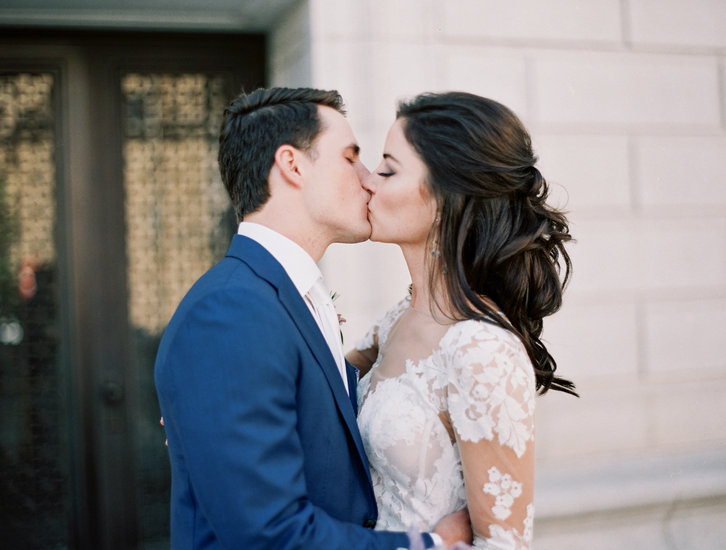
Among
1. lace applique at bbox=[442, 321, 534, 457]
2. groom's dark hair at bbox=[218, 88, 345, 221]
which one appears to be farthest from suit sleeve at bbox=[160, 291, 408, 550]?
groom's dark hair at bbox=[218, 88, 345, 221]

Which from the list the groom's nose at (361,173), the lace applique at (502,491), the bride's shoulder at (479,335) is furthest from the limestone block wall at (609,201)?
the lace applique at (502,491)

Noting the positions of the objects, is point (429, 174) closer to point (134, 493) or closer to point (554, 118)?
point (554, 118)

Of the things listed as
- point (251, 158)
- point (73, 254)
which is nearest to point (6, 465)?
point (73, 254)

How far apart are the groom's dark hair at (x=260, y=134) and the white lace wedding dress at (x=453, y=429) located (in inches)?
24.6

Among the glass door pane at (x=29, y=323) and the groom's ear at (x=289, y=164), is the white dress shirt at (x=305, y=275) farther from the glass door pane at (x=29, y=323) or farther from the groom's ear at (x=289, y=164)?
the glass door pane at (x=29, y=323)

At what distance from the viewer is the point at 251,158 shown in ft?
6.92

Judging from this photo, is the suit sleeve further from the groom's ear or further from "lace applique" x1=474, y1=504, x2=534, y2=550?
the groom's ear

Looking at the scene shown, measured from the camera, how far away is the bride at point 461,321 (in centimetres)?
180

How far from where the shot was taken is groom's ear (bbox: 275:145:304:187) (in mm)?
2082

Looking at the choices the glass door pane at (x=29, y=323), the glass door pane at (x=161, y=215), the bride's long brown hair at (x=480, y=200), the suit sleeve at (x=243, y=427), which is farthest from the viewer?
the glass door pane at (x=161, y=215)

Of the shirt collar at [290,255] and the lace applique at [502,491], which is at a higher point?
the shirt collar at [290,255]

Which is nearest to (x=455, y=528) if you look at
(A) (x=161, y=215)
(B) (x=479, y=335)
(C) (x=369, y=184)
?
(B) (x=479, y=335)

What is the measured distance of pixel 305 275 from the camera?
1969 millimetres

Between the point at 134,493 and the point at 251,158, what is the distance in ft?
7.60
